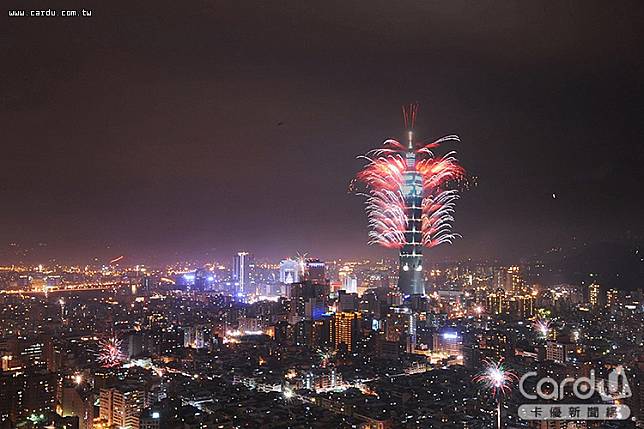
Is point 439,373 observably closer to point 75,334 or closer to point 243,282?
point 75,334

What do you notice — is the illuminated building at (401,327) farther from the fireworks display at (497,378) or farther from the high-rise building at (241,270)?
the high-rise building at (241,270)

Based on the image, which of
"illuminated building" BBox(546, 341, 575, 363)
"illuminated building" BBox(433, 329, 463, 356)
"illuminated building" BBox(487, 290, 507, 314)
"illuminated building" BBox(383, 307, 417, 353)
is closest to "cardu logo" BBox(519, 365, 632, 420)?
"illuminated building" BBox(546, 341, 575, 363)

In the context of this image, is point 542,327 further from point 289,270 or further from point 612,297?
point 289,270

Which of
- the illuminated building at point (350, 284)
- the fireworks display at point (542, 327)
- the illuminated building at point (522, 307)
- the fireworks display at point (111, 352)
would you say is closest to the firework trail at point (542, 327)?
the fireworks display at point (542, 327)

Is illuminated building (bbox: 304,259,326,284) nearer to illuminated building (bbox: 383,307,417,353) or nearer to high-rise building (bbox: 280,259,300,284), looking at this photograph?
high-rise building (bbox: 280,259,300,284)

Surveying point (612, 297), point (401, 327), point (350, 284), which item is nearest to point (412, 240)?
point (401, 327)

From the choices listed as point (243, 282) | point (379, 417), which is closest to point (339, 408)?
point (379, 417)
